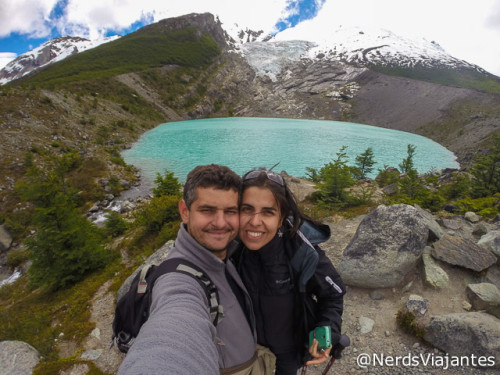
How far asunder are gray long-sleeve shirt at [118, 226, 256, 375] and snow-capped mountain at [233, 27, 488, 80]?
151m

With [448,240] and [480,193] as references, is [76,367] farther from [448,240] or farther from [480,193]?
[480,193]

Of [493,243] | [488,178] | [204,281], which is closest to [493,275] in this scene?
[493,243]

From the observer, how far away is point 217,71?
123m

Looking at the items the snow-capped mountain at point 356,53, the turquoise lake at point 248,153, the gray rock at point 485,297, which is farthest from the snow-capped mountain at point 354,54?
the gray rock at point 485,297

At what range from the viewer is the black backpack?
1.78m

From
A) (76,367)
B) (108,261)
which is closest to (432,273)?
(76,367)

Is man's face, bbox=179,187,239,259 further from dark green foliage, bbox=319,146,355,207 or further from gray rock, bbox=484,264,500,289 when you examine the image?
dark green foliage, bbox=319,146,355,207

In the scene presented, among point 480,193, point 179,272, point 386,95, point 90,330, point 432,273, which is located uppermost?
point 179,272

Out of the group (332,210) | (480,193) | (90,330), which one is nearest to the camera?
(90,330)

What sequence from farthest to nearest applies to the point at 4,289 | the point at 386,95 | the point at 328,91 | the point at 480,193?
the point at 328,91
the point at 386,95
the point at 480,193
the point at 4,289

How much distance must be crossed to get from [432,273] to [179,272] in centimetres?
600

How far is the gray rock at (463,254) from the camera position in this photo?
17.9 feet

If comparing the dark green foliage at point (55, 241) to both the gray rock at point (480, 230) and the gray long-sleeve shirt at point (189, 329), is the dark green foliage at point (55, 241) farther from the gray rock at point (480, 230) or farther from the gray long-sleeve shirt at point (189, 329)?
the gray rock at point (480, 230)

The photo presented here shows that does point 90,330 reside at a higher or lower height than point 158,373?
lower
